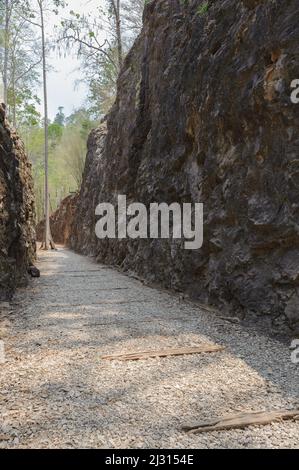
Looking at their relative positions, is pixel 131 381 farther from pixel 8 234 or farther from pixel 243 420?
pixel 8 234

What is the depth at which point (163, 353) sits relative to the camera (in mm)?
3338

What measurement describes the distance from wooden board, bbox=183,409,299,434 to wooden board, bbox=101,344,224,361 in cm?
112

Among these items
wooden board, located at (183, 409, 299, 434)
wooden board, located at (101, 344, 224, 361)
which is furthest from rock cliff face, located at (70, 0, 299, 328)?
wooden board, located at (183, 409, 299, 434)

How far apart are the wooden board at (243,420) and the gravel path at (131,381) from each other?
4 cm

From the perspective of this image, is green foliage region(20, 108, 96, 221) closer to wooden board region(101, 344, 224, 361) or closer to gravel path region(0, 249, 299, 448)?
gravel path region(0, 249, 299, 448)

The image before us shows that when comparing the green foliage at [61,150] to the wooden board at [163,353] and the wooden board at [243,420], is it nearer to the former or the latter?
the wooden board at [163,353]

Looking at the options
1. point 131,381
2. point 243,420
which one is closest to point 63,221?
point 131,381

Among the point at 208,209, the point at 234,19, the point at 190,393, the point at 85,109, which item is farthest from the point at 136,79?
the point at 85,109

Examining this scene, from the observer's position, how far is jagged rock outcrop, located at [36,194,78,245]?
25.2m

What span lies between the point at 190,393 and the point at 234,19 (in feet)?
14.7

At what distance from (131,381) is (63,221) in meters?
25.5

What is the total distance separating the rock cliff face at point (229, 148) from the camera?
373 centimetres
